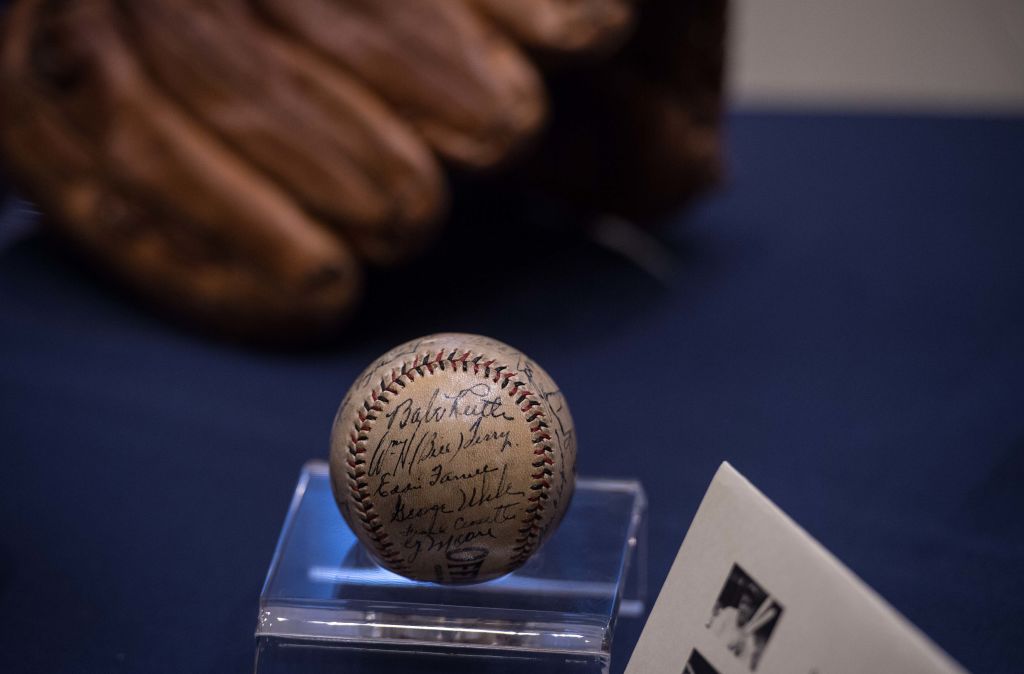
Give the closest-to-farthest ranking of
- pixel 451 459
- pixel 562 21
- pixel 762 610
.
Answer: pixel 762 610, pixel 451 459, pixel 562 21

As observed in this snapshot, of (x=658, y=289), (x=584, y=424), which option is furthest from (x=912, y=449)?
(x=658, y=289)

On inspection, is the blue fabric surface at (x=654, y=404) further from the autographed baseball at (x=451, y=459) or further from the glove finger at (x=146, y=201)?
the autographed baseball at (x=451, y=459)

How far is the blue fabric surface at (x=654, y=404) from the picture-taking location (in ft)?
5.84

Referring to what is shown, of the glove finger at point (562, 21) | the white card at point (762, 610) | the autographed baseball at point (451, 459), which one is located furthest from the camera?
the glove finger at point (562, 21)

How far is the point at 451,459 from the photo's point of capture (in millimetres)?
1344

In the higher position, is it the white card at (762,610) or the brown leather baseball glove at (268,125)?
the white card at (762,610)

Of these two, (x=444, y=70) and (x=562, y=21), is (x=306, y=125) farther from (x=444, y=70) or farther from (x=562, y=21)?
(x=562, y=21)

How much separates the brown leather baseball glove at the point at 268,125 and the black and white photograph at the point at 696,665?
120 cm

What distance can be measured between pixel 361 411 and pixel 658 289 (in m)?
1.46

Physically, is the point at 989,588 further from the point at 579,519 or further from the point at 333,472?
the point at 333,472

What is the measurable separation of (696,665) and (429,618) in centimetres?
38

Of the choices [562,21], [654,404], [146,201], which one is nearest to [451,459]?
[654,404]

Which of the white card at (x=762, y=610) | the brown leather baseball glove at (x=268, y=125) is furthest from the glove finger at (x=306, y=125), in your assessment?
the white card at (x=762, y=610)

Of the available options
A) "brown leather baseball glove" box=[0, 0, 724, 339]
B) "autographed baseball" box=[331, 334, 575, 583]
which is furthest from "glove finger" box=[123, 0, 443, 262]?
"autographed baseball" box=[331, 334, 575, 583]
